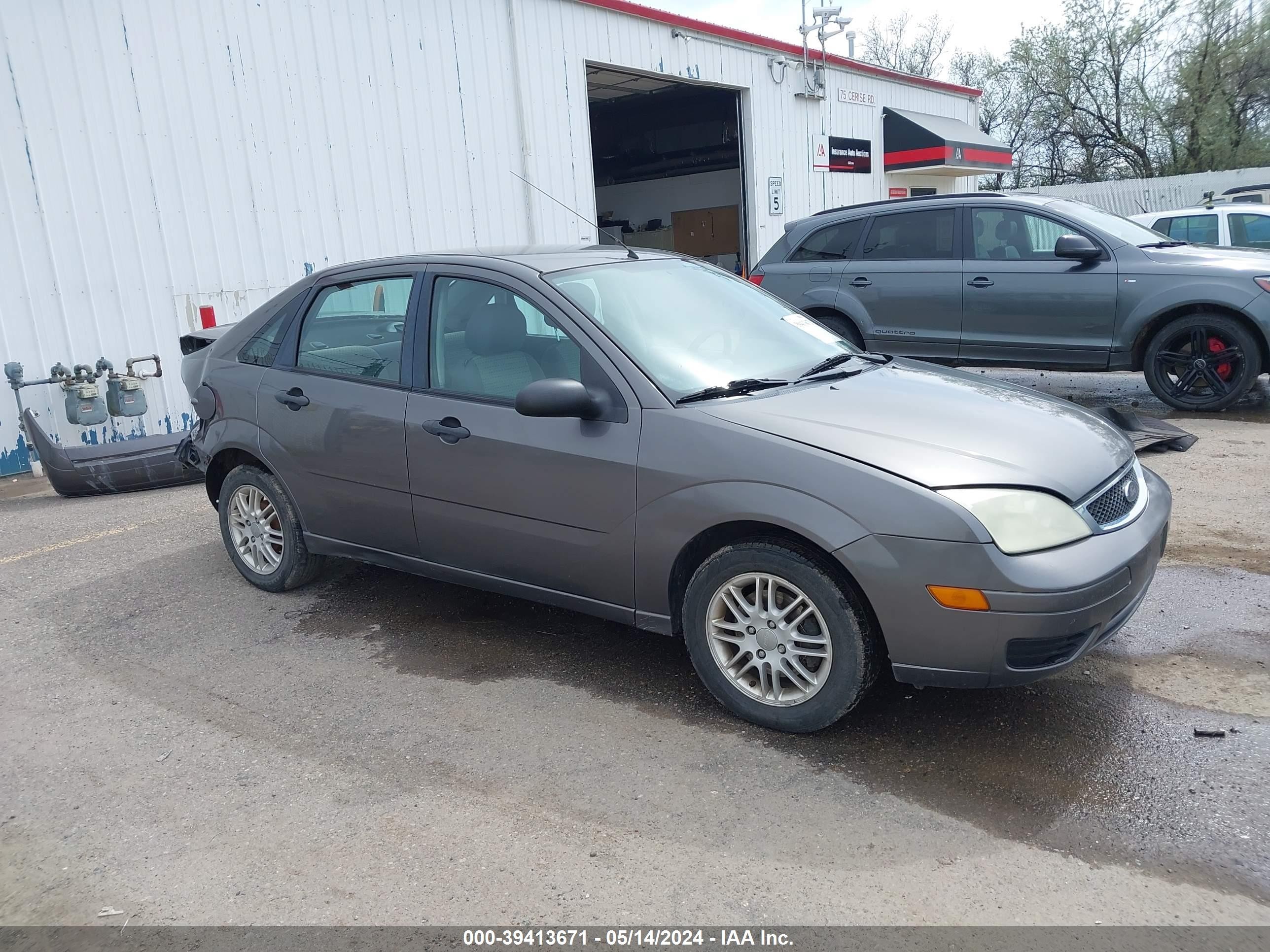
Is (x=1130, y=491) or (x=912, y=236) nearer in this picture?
(x=1130, y=491)

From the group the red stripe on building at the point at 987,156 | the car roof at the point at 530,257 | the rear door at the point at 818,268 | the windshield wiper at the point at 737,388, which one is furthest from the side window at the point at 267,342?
the red stripe on building at the point at 987,156

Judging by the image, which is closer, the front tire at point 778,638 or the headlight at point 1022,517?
the headlight at point 1022,517

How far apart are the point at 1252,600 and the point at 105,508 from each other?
7447mm

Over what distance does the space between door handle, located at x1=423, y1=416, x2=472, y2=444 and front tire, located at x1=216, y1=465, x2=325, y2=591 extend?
117 centimetres

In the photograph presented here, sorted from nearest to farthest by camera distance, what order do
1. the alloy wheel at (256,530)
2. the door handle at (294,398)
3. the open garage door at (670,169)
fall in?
the door handle at (294,398)
the alloy wheel at (256,530)
the open garage door at (670,169)

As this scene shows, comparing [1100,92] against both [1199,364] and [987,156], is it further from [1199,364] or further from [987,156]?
[1199,364]

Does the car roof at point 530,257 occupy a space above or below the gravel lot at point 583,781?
above

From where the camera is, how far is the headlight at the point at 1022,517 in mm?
2961

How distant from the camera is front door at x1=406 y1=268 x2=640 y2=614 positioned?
3627 mm

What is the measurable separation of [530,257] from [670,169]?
56.8 feet

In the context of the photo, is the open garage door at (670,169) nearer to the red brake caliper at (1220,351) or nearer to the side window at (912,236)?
the side window at (912,236)

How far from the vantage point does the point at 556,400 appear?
3.52 metres

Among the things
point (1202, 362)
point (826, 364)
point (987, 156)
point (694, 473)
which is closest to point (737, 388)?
point (694, 473)

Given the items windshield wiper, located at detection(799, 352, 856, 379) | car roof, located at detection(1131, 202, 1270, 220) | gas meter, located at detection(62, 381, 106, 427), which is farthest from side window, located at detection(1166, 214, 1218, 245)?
gas meter, located at detection(62, 381, 106, 427)
